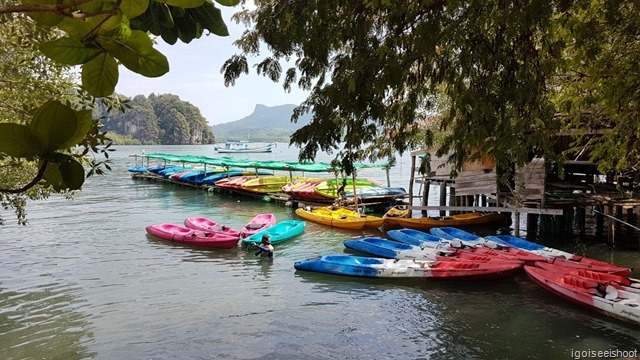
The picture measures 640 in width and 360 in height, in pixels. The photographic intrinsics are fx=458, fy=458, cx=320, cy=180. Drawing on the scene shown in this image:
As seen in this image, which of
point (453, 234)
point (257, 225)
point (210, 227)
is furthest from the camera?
point (257, 225)

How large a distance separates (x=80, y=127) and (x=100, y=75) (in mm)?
164

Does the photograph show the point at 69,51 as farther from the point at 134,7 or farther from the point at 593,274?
the point at 593,274

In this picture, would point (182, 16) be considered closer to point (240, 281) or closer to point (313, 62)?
point (313, 62)

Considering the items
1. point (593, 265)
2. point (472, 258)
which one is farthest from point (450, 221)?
point (593, 265)

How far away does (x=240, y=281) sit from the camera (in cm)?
1291

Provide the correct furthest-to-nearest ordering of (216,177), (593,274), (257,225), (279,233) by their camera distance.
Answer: (216,177) → (257,225) → (279,233) → (593,274)

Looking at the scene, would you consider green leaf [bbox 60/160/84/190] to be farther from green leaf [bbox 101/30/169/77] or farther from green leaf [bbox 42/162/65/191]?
green leaf [bbox 101/30/169/77]

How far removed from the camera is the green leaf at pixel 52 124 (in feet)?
2.78

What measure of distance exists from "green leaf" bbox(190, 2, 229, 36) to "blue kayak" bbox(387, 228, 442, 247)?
14.5 meters

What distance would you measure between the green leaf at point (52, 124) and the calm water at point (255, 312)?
832 cm

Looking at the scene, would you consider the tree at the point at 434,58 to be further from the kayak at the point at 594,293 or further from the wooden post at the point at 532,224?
the wooden post at the point at 532,224

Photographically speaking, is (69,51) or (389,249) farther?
(389,249)

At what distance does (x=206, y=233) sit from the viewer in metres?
17.4

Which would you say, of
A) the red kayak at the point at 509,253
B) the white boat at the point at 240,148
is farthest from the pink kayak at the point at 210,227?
the white boat at the point at 240,148
